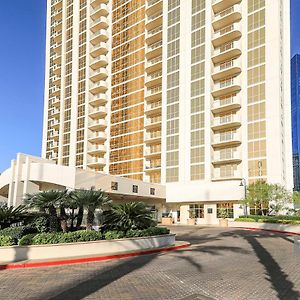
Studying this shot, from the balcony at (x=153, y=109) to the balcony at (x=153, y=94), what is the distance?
→ 0.94 m

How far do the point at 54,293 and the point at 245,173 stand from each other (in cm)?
4604

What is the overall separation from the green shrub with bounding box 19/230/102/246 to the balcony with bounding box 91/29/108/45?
64794 mm

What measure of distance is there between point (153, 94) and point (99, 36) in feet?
67.7

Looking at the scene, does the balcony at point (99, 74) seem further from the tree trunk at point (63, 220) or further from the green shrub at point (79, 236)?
the green shrub at point (79, 236)

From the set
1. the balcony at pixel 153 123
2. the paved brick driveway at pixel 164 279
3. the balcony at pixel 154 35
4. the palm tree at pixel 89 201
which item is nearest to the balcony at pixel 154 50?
the balcony at pixel 154 35

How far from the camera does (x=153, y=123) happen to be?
65125mm

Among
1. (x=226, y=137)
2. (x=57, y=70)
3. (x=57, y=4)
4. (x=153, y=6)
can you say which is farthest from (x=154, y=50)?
(x=57, y=4)

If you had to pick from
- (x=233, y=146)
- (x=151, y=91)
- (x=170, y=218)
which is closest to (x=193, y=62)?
(x=151, y=91)

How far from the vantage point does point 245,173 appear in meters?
53.0

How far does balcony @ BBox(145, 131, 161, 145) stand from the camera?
64250 millimetres

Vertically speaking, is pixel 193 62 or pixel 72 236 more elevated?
pixel 193 62

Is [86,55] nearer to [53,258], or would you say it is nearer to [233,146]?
[233,146]

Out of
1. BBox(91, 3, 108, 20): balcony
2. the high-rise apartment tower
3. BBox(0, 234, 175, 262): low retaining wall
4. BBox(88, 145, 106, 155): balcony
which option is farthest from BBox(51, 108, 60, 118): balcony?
the high-rise apartment tower

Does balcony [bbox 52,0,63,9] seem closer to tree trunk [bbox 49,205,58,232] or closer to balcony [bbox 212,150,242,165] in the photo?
balcony [bbox 212,150,242,165]
